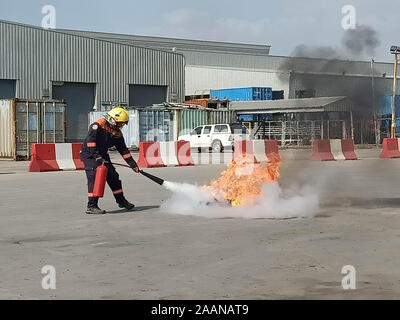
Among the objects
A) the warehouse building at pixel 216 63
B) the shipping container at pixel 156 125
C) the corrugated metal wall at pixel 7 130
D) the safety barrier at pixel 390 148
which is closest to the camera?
the safety barrier at pixel 390 148

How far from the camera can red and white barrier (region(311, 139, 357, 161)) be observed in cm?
2950

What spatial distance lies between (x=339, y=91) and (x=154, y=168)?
11.8 metres

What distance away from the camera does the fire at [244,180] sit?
485 inches

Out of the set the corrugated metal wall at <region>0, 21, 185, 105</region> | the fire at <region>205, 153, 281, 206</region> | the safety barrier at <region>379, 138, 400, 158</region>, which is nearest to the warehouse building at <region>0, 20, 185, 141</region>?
the corrugated metal wall at <region>0, 21, 185, 105</region>

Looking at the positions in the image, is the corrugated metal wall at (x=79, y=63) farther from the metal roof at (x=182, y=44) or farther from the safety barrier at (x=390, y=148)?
the safety barrier at (x=390, y=148)

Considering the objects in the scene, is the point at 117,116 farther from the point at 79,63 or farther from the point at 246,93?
the point at 246,93

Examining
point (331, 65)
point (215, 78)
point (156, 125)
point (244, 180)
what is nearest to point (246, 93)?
point (215, 78)

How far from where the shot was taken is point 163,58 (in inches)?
2259

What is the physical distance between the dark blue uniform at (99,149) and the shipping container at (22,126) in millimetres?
21270

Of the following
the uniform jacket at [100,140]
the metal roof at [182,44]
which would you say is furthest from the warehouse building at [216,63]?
the uniform jacket at [100,140]

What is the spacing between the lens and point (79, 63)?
2051 inches

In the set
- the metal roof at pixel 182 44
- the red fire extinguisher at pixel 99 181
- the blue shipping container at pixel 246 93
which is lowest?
the red fire extinguisher at pixel 99 181

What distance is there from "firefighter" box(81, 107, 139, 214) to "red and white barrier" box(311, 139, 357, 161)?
17.0 m

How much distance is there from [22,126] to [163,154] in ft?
29.4
